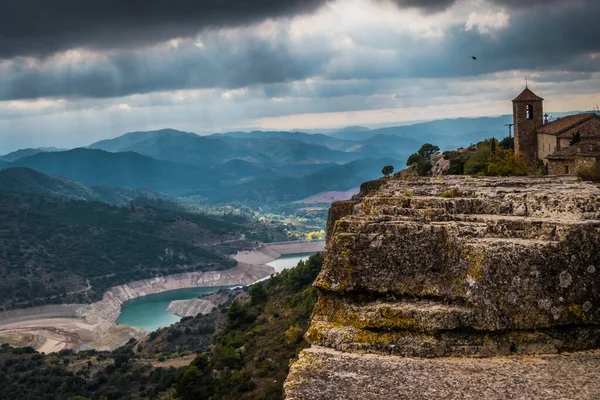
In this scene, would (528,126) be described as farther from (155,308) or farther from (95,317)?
(155,308)

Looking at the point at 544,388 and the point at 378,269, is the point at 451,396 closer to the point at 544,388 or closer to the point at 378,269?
the point at 544,388

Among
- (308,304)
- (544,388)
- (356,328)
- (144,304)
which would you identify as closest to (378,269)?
(356,328)

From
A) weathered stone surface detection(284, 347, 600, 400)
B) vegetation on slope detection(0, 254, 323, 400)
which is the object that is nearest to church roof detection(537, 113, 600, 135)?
vegetation on slope detection(0, 254, 323, 400)

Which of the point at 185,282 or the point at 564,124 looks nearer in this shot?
the point at 564,124

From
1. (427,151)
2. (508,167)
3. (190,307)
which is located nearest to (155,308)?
(190,307)

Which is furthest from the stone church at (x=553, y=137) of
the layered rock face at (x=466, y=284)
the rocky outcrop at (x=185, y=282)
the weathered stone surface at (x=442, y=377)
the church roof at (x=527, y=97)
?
the rocky outcrop at (x=185, y=282)

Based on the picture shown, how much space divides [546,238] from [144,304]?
6369 inches

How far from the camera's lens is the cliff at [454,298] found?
1176 centimetres

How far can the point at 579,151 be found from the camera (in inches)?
1548

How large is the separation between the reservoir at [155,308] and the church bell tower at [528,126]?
324 feet

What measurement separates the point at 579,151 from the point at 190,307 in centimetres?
11750

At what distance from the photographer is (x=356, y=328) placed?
13.0 metres

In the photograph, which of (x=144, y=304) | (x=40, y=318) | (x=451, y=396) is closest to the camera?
(x=451, y=396)

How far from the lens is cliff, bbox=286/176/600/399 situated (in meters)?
11.8
